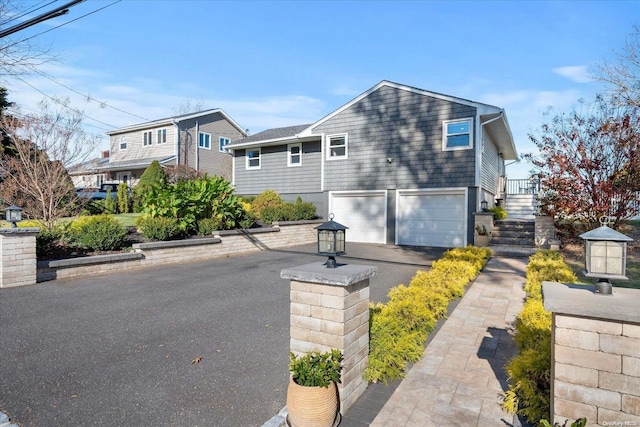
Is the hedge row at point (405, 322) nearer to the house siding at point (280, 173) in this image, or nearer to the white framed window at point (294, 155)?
the house siding at point (280, 173)

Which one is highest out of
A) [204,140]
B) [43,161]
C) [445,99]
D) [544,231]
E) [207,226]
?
[204,140]

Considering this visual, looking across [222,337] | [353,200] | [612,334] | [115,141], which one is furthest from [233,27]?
[115,141]

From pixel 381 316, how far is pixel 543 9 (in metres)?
9.42

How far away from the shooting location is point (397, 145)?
14.3 m

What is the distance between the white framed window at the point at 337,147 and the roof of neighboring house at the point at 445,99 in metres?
0.73

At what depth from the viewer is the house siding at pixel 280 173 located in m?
16.6

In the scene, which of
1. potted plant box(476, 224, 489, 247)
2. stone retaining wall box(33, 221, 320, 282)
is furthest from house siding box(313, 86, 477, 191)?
stone retaining wall box(33, 221, 320, 282)

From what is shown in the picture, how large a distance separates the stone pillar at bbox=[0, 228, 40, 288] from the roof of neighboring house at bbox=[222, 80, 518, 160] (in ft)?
36.7

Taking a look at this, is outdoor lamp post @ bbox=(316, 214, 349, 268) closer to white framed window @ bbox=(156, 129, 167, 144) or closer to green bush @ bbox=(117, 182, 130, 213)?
green bush @ bbox=(117, 182, 130, 213)

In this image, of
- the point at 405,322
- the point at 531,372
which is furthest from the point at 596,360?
the point at 405,322

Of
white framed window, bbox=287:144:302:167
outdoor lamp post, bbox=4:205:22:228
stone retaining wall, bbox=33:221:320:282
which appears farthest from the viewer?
white framed window, bbox=287:144:302:167

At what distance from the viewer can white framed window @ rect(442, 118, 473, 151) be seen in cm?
1272

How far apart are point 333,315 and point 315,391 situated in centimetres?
55

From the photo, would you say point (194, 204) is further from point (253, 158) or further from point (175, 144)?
point (175, 144)
